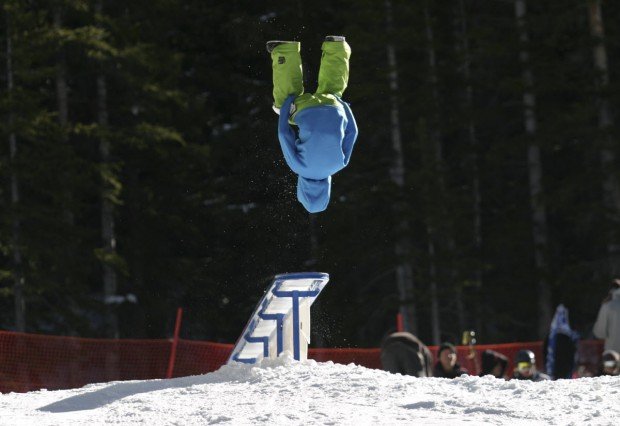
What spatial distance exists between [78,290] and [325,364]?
33.1 feet

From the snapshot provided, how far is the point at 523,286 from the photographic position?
22.8 m

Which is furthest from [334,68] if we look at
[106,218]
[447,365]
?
[106,218]


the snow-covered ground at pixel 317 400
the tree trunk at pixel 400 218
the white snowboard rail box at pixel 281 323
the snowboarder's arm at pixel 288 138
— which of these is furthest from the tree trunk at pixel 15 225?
the snowboarder's arm at pixel 288 138

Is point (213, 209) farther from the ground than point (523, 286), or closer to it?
farther from the ground

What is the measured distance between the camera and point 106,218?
827 inches

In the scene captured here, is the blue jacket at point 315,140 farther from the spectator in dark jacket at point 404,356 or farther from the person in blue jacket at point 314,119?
the spectator in dark jacket at point 404,356

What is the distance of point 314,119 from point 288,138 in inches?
10.5

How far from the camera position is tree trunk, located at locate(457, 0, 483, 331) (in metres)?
22.5

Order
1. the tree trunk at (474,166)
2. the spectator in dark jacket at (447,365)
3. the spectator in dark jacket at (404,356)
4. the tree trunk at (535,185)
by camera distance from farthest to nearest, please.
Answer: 1. the tree trunk at (474,166)
2. the tree trunk at (535,185)
3. the spectator in dark jacket at (447,365)
4. the spectator in dark jacket at (404,356)

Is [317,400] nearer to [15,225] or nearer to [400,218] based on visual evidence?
[15,225]

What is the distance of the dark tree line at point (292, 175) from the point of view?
19.9 m

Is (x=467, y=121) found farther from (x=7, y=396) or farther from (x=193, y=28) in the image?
(x=7, y=396)

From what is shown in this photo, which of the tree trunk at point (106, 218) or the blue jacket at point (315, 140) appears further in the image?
the tree trunk at point (106, 218)

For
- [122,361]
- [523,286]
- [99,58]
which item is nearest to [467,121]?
[523,286]
